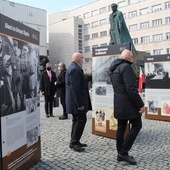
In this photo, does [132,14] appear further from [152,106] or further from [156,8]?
[152,106]

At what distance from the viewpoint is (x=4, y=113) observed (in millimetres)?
3449

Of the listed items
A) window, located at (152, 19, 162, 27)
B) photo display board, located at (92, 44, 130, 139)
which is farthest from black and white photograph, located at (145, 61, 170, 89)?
window, located at (152, 19, 162, 27)

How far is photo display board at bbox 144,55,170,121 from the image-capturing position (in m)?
8.64

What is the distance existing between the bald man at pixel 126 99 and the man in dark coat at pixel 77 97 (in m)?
0.80

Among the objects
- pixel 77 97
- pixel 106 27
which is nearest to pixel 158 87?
pixel 77 97

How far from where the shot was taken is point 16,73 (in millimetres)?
3787

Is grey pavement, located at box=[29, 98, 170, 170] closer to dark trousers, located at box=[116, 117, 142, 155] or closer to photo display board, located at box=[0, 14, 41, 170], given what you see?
dark trousers, located at box=[116, 117, 142, 155]

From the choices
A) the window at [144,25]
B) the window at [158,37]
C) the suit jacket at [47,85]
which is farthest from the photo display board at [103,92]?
the window at [144,25]

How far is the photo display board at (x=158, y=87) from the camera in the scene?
8.64m

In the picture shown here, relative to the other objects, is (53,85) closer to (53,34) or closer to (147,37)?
(147,37)

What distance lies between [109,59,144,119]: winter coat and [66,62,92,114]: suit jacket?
A: 0.80 meters

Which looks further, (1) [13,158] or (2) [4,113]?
(1) [13,158]

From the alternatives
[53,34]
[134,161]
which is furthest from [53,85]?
[53,34]

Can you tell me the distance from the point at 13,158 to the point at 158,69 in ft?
20.8
